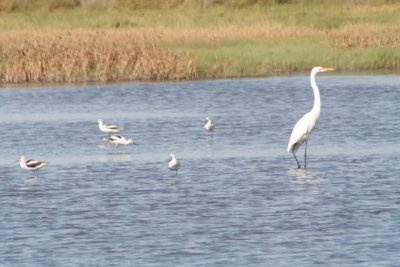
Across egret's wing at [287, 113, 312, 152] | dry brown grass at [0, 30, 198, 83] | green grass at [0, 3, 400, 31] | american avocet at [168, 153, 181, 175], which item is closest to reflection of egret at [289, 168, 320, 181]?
egret's wing at [287, 113, 312, 152]

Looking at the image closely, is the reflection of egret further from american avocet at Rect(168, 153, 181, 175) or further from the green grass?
the green grass

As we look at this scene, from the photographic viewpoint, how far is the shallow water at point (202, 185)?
1110 cm

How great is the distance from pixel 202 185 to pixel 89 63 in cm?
1536

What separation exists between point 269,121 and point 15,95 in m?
7.81

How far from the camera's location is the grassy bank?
29422mm

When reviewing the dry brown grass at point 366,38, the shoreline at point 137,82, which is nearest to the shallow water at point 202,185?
the shoreline at point 137,82

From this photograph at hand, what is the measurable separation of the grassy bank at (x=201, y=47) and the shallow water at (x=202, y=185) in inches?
106

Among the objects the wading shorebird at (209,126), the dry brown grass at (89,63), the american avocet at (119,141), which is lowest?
the dry brown grass at (89,63)

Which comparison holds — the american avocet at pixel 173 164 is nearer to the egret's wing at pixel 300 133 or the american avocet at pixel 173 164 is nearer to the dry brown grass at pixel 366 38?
the egret's wing at pixel 300 133

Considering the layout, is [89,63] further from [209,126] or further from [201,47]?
[209,126]

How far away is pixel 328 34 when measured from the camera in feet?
117

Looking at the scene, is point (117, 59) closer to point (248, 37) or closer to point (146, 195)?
point (248, 37)

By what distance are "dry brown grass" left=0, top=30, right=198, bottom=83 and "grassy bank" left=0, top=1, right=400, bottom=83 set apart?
2 centimetres

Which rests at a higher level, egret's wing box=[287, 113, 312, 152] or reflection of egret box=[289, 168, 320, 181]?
egret's wing box=[287, 113, 312, 152]
